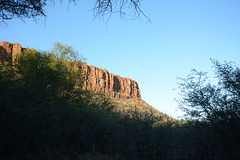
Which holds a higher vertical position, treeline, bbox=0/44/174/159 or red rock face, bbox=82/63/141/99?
red rock face, bbox=82/63/141/99

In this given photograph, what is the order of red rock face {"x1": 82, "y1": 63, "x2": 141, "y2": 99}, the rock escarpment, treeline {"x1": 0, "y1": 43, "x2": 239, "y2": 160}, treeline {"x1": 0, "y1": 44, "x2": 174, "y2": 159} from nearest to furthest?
treeline {"x1": 0, "y1": 43, "x2": 239, "y2": 160} → treeline {"x1": 0, "y1": 44, "x2": 174, "y2": 159} → the rock escarpment → red rock face {"x1": 82, "y1": 63, "x2": 141, "y2": 99}

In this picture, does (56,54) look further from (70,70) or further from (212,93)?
(212,93)

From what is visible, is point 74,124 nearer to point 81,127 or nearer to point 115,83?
point 81,127

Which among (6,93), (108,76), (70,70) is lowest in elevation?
(6,93)

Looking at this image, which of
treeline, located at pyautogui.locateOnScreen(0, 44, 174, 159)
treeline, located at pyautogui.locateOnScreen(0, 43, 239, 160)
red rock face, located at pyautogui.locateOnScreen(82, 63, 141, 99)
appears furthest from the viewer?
red rock face, located at pyautogui.locateOnScreen(82, 63, 141, 99)

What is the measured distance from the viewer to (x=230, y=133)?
40.3ft

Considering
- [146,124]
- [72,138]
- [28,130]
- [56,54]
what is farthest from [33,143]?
[56,54]

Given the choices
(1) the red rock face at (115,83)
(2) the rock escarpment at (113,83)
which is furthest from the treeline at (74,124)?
(1) the red rock face at (115,83)

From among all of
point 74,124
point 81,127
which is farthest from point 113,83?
point 74,124

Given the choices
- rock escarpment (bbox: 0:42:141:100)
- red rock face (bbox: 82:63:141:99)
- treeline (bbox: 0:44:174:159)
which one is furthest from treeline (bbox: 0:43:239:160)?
red rock face (bbox: 82:63:141:99)

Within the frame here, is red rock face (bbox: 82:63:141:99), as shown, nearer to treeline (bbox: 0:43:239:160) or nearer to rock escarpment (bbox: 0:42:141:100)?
rock escarpment (bbox: 0:42:141:100)

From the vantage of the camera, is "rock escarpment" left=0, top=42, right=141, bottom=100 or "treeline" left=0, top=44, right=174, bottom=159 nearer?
"treeline" left=0, top=44, right=174, bottom=159

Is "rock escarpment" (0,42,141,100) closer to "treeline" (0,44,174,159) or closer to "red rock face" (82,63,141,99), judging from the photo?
"red rock face" (82,63,141,99)

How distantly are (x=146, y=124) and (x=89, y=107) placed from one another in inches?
375
